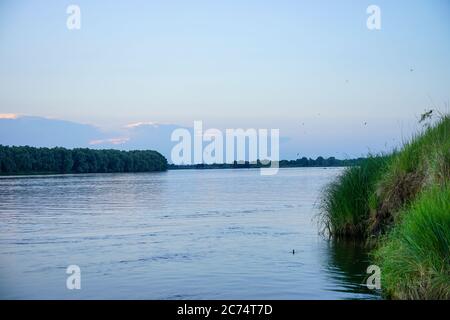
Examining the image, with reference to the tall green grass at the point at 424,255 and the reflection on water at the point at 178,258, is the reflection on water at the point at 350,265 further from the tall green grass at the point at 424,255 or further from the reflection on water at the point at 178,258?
the tall green grass at the point at 424,255

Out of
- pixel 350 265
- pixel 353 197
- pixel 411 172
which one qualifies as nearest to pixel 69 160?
pixel 353 197

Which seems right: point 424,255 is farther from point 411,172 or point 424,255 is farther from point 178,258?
point 178,258

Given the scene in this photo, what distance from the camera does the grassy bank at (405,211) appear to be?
1059 centimetres

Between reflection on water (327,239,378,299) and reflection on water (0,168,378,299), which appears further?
reflection on water (0,168,378,299)

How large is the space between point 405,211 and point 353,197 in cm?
558

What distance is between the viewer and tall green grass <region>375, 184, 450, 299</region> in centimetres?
1030
